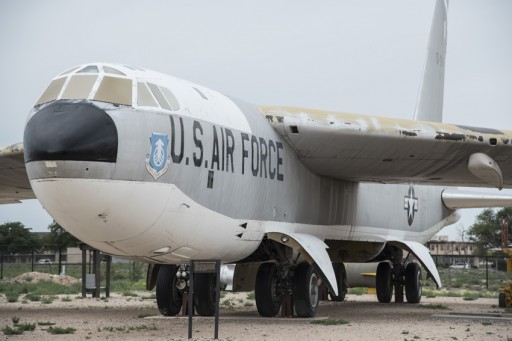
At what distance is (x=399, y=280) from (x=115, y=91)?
14.4 meters

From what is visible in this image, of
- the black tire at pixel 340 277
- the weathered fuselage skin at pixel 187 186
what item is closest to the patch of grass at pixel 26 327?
the weathered fuselage skin at pixel 187 186

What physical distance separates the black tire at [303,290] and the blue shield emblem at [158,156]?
5.10 meters

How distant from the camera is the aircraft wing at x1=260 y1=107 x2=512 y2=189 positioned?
1859 cm

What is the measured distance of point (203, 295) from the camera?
1922 centimetres

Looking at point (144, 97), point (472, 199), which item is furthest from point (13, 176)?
point (472, 199)

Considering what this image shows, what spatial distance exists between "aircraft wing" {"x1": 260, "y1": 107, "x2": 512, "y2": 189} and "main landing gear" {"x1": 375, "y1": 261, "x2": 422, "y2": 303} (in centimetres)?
661

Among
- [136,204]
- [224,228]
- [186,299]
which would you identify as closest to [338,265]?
[186,299]

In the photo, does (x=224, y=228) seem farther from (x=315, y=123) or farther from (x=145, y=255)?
(x=315, y=123)

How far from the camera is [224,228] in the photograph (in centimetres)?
1650

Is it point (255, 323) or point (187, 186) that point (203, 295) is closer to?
point (255, 323)

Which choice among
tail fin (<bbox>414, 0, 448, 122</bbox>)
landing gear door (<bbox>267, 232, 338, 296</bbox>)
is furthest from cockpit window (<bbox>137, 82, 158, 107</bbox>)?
tail fin (<bbox>414, 0, 448, 122</bbox>)

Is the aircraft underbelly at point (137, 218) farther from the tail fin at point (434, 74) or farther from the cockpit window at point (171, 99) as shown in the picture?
the tail fin at point (434, 74)

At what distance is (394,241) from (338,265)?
8.25 feet

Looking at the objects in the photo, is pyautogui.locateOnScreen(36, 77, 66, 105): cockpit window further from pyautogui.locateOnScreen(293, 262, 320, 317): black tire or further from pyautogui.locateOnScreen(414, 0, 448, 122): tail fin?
pyautogui.locateOnScreen(414, 0, 448, 122): tail fin
